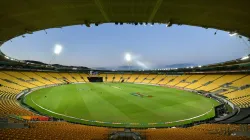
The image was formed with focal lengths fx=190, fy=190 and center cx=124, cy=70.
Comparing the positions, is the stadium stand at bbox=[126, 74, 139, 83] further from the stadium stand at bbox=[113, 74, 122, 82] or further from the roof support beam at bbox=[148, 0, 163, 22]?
the roof support beam at bbox=[148, 0, 163, 22]

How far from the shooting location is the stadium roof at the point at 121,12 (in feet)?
22.0

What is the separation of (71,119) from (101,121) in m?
3.93

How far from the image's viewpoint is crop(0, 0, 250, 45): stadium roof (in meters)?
6.69

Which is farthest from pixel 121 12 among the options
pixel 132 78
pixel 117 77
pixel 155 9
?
pixel 117 77

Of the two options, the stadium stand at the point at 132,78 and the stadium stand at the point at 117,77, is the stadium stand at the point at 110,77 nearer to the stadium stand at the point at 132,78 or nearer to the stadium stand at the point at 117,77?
the stadium stand at the point at 117,77

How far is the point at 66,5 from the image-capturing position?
22.9 feet

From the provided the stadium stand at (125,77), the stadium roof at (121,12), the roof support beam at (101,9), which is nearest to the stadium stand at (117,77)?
the stadium stand at (125,77)

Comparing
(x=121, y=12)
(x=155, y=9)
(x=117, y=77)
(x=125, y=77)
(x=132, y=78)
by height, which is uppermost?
(x=117, y=77)

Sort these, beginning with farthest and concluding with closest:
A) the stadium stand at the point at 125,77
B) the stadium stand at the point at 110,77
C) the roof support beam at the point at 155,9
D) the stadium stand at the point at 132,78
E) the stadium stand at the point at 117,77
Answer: the stadium stand at the point at 125,77, the stadium stand at the point at 110,77, the stadium stand at the point at 117,77, the stadium stand at the point at 132,78, the roof support beam at the point at 155,9

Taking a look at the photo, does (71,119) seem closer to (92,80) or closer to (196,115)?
(196,115)

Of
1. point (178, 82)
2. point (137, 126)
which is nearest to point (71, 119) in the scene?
point (137, 126)

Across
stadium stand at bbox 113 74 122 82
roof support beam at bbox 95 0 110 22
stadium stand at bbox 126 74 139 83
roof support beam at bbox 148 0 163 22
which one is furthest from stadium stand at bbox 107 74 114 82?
roof support beam at bbox 148 0 163 22

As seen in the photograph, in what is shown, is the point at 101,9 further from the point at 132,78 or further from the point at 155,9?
the point at 132,78

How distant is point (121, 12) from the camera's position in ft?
26.9
